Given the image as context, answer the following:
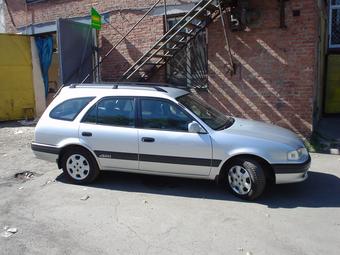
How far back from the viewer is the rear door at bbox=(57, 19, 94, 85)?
402 inches

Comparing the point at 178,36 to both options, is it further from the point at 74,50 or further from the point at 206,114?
the point at 206,114

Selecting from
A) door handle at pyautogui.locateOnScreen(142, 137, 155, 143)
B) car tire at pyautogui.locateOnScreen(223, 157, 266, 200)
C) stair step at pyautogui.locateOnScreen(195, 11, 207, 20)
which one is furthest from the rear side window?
stair step at pyautogui.locateOnScreen(195, 11, 207, 20)

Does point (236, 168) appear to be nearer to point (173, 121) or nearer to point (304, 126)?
point (173, 121)

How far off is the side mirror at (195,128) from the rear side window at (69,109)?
1.74 meters

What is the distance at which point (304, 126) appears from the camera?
868 centimetres

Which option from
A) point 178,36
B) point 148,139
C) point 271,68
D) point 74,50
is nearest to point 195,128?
point 148,139

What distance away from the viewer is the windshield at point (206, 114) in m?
5.69

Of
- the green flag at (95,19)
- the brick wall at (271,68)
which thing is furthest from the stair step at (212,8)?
the green flag at (95,19)

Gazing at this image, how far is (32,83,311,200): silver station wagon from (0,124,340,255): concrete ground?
1.09ft

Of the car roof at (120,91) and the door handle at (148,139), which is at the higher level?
the car roof at (120,91)

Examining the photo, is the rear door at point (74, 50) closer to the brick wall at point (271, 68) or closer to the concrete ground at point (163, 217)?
the brick wall at point (271, 68)

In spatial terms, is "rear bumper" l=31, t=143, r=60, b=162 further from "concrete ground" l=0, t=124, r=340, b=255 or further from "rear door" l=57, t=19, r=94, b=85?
"rear door" l=57, t=19, r=94, b=85

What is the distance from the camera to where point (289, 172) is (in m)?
5.20

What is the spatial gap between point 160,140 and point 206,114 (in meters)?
0.87
